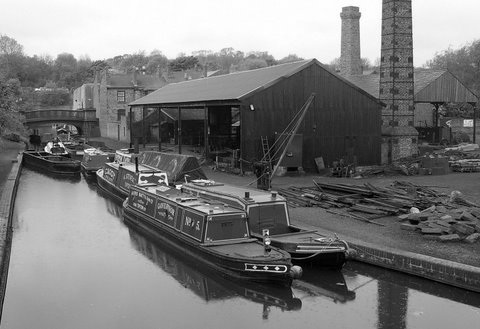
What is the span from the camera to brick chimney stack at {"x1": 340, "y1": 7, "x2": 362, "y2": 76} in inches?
1818

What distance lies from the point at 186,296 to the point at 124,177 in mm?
12991

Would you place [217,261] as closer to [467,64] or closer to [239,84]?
[239,84]

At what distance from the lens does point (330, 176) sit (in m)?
27.2

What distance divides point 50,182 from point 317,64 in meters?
17.0

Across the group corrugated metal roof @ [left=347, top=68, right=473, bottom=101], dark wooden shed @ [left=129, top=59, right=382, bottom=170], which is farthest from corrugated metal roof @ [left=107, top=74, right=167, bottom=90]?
dark wooden shed @ [left=129, top=59, right=382, bottom=170]

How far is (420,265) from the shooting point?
13.1 m

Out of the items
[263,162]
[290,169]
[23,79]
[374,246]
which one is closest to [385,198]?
[374,246]

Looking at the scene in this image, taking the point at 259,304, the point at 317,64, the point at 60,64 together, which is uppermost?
the point at 60,64

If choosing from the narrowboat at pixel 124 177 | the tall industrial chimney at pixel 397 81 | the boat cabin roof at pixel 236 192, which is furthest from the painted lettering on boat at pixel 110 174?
the tall industrial chimney at pixel 397 81

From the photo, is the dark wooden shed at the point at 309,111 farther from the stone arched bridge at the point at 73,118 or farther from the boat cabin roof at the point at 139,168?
the stone arched bridge at the point at 73,118

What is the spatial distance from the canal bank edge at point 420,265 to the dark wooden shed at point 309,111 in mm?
13251

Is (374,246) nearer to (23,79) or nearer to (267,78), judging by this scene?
(267,78)

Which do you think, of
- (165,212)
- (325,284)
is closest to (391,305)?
(325,284)

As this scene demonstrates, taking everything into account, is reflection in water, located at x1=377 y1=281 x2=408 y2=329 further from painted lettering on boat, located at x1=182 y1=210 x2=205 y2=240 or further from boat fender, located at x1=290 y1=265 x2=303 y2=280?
painted lettering on boat, located at x1=182 y1=210 x2=205 y2=240
